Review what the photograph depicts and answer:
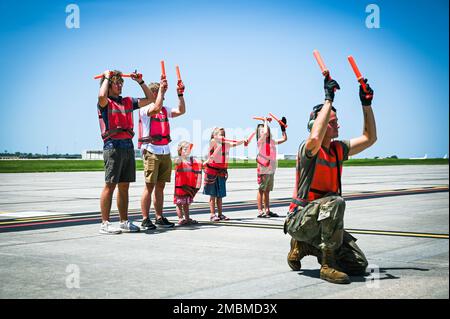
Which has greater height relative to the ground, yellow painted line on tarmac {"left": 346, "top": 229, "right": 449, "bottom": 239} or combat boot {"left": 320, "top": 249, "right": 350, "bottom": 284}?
combat boot {"left": 320, "top": 249, "right": 350, "bottom": 284}

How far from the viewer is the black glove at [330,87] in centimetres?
527

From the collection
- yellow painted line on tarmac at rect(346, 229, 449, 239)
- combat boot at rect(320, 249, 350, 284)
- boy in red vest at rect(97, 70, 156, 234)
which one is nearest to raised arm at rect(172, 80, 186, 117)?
boy in red vest at rect(97, 70, 156, 234)

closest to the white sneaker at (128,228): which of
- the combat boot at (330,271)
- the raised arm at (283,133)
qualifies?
the raised arm at (283,133)

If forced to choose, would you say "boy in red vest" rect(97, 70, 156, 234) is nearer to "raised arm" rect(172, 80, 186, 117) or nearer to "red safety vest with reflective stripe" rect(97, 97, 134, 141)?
"red safety vest with reflective stripe" rect(97, 97, 134, 141)

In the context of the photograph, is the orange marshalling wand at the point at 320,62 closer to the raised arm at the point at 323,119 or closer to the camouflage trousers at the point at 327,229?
the raised arm at the point at 323,119

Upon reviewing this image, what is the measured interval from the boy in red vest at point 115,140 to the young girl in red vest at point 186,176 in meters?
1.23

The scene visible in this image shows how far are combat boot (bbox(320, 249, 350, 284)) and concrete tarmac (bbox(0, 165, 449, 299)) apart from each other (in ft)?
0.33

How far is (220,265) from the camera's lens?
19.9 feet

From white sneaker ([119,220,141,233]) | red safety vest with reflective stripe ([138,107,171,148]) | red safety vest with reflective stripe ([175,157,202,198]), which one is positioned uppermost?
red safety vest with reflective stripe ([138,107,171,148])

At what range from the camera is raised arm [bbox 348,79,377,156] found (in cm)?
552

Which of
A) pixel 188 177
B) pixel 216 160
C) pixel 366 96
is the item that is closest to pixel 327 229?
pixel 366 96

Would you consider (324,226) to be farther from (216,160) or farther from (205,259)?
(216,160)
